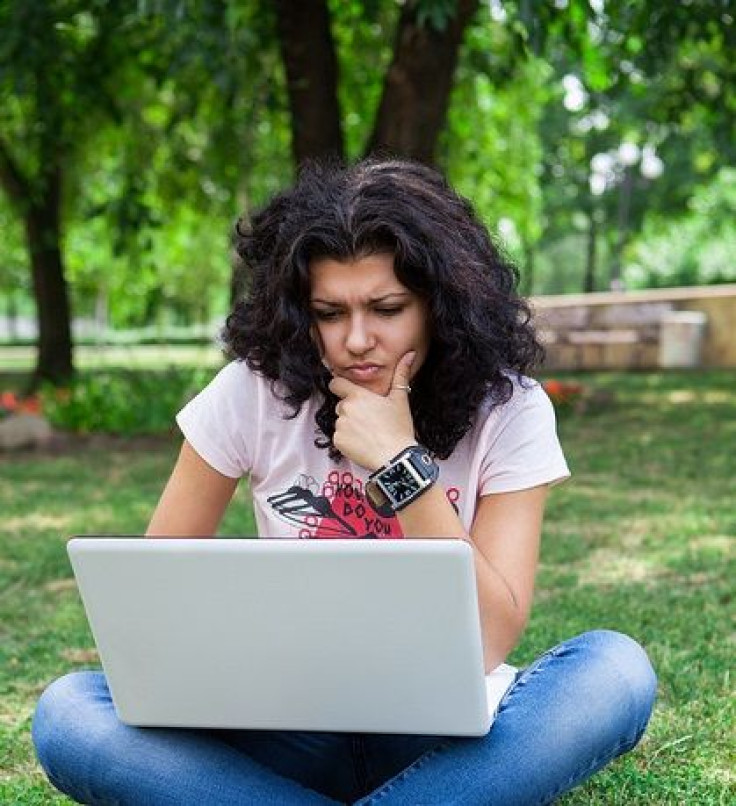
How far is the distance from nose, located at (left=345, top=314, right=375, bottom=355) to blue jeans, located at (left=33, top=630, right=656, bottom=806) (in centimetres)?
56

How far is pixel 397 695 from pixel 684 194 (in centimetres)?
2419

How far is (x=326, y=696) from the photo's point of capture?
73.3 inches

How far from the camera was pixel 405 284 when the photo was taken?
7.14 ft

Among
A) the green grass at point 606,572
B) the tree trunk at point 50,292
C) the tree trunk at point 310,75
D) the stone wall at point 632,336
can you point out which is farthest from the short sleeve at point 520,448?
the stone wall at point 632,336

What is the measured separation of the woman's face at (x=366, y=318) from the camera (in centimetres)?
216

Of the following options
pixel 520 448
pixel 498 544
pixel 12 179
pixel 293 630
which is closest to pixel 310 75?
pixel 12 179

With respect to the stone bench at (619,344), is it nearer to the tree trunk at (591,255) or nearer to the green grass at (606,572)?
the green grass at (606,572)

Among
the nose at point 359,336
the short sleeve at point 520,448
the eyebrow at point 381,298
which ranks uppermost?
the eyebrow at point 381,298

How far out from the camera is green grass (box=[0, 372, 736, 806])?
2689 mm

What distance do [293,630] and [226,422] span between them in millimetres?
591

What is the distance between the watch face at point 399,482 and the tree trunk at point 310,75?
18.7 ft

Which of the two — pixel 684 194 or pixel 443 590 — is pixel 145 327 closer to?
pixel 684 194

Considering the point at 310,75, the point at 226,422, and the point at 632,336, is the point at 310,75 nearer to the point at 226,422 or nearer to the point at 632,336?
the point at 226,422

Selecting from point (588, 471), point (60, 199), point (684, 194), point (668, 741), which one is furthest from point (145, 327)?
point (668, 741)
